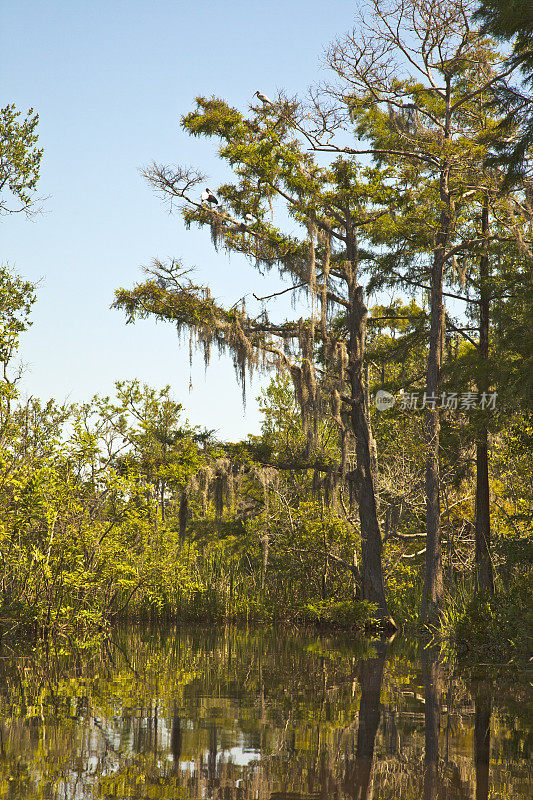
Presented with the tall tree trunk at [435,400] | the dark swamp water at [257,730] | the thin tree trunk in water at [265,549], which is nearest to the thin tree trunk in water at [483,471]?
the tall tree trunk at [435,400]

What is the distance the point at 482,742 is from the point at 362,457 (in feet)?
42.8

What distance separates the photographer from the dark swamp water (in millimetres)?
4887

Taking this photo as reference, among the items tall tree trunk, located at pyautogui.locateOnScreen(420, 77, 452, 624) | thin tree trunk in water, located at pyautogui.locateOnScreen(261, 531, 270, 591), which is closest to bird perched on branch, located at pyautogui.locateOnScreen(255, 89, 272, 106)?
tall tree trunk, located at pyautogui.locateOnScreen(420, 77, 452, 624)

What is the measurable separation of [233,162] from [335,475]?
7904mm

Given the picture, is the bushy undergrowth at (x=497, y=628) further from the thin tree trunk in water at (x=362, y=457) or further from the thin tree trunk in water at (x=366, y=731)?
the thin tree trunk in water at (x=362, y=457)

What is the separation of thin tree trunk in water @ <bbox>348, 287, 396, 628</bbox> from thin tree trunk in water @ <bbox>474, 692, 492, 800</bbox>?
33.5ft

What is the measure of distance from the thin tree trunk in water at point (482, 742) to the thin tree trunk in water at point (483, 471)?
728 centimetres

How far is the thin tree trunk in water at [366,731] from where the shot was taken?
4906mm

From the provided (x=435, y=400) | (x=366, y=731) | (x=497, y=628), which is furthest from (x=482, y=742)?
(x=435, y=400)

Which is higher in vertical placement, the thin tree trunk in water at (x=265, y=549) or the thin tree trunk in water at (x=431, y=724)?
the thin tree trunk in water at (x=265, y=549)

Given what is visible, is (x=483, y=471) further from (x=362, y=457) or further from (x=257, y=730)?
(x=257, y=730)

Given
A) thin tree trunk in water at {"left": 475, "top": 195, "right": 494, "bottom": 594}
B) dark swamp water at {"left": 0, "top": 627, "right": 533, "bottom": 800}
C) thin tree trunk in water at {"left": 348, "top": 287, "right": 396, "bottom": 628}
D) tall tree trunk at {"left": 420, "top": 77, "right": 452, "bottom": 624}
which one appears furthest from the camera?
thin tree trunk in water at {"left": 348, "top": 287, "right": 396, "bottom": 628}

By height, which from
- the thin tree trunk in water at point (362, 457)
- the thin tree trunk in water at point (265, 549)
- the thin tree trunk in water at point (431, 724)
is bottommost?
the thin tree trunk in water at point (431, 724)

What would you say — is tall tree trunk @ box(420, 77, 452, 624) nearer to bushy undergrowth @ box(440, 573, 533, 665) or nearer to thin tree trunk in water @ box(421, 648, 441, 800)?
bushy undergrowth @ box(440, 573, 533, 665)
